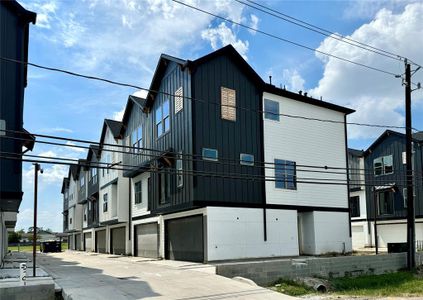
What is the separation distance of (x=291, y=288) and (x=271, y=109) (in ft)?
36.4

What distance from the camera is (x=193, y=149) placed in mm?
22438

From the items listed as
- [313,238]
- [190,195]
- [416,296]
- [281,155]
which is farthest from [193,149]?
[416,296]

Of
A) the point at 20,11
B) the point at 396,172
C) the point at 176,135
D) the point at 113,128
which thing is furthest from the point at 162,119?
the point at 396,172

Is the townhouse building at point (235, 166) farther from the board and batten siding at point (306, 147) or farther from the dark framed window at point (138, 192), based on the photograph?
the dark framed window at point (138, 192)

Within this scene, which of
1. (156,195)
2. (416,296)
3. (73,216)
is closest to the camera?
(416,296)

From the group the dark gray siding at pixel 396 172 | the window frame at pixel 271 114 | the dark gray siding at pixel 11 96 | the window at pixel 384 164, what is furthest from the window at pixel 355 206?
the dark gray siding at pixel 11 96

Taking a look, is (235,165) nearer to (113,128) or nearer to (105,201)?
(113,128)

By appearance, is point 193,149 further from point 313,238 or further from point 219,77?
point 313,238

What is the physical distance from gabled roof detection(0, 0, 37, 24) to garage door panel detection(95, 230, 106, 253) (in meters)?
28.9

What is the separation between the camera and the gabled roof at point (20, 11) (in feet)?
59.5

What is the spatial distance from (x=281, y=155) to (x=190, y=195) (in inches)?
252

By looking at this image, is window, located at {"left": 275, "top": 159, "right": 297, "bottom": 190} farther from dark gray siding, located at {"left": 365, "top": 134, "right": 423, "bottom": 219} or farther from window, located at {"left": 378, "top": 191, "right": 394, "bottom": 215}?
window, located at {"left": 378, "top": 191, "right": 394, "bottom": 215}

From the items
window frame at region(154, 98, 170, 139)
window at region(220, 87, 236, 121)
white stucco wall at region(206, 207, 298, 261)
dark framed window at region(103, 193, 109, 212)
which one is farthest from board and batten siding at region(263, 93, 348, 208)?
dark framed window at region(103, 193, 109, 212)

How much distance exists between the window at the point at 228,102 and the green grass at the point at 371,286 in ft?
29.2
